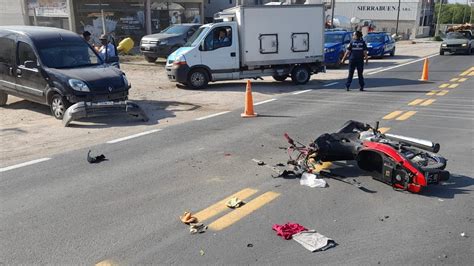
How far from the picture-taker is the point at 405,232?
4746 mm

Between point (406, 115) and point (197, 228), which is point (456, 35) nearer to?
point (406, 115)

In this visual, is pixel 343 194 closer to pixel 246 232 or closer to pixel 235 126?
pixel 246 232

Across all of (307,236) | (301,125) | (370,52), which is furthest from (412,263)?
(370,52)

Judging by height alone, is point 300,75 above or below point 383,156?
below

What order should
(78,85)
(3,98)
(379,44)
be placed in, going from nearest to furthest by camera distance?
(78,85) → (3,98) → (379,44)

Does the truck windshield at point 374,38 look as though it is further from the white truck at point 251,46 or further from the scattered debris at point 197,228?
A: the scattered debris at point 197,228

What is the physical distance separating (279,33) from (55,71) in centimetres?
818

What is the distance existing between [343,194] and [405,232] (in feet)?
3.71

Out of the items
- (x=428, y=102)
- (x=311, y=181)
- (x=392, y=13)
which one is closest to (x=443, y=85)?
(x=428, y=102)

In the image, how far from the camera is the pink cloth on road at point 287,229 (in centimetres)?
462

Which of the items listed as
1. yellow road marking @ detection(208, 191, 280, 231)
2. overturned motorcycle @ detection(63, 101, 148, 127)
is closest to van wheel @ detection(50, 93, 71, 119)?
overturned motorcycle @ detection(63, 101, 148, 127)

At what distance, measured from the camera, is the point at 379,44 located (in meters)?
28.7

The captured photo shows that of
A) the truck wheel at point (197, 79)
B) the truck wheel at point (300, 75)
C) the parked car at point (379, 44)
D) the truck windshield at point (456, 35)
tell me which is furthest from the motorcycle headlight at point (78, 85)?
the truck windshield at point (456, 35)

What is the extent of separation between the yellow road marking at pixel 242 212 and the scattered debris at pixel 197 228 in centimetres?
8
